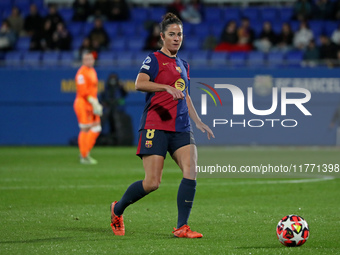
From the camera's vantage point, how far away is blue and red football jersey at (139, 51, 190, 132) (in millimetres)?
6414

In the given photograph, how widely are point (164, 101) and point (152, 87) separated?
0.31 m

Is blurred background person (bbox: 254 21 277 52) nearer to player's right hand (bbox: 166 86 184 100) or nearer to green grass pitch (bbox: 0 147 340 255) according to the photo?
green grass pitch (bbox: 0 147 340 255)

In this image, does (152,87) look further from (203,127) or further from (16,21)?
(16,21)

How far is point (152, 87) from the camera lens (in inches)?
244

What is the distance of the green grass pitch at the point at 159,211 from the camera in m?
5.89

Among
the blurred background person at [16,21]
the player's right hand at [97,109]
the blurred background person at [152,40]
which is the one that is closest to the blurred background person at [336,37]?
the blurred background person at [152,40]

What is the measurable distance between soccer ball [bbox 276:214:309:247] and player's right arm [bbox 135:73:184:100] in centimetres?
145

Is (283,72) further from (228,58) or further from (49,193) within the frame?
(49,193)

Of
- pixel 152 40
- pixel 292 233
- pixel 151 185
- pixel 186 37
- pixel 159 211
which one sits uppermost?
pixel 186 37

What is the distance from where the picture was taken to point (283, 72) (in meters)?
19.6

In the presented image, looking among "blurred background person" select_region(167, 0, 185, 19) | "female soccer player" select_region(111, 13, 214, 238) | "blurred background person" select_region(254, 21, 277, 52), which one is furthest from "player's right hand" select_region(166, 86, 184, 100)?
"blurred background person" select_region(167, 0, 185, 19)

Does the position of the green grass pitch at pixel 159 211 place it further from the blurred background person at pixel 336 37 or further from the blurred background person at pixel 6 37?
the blurred background person at pixel 6 37

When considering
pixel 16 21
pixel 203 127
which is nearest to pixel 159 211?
pixel 203 127

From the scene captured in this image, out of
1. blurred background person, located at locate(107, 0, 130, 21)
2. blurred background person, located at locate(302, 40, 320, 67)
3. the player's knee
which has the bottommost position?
the player's knee
